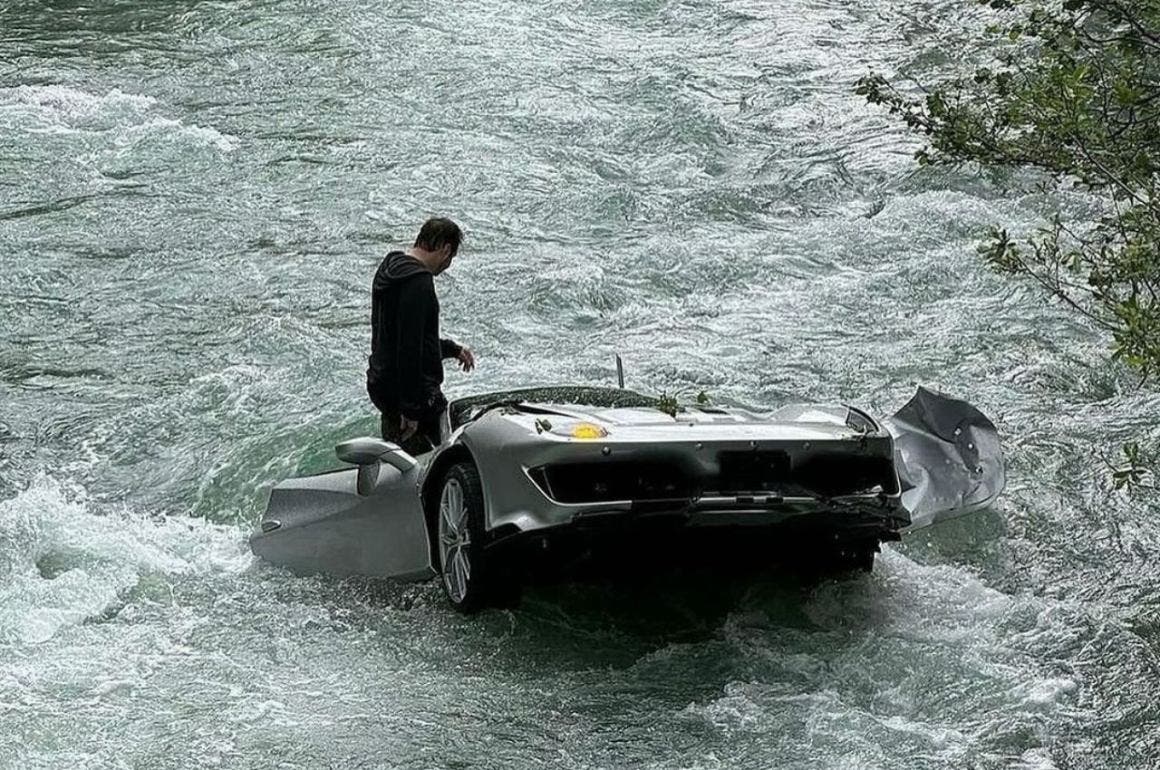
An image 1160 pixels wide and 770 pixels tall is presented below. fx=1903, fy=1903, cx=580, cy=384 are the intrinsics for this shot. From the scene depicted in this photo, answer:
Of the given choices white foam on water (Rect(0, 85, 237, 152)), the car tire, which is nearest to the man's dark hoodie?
the car tire

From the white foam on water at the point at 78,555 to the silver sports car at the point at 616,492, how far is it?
1.31m

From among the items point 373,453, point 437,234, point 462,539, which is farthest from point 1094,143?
point 373,453

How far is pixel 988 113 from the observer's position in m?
9.45

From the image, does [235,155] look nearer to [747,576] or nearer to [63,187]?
[63,187]

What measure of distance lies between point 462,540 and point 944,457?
2602mm

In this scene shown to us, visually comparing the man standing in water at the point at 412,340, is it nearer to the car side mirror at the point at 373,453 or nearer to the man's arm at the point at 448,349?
the man's arm at the point at 448,349

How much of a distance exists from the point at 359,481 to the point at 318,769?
193 cm

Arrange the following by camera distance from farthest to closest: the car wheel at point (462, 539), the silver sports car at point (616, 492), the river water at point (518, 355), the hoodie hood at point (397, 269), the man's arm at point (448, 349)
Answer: the man's arm at point (448, 349)
the hoodie hood at point (397, 269)
the car wheel at point (462, 539)
the river water at point (518, 355)
the silver sports car at point (616, 492)

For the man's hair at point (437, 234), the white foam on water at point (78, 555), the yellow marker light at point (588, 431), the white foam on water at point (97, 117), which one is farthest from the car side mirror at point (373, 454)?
the white foam on water at point (97, 117)

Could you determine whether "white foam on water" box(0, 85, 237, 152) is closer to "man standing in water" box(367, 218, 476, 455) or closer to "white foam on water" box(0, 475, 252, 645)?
"white foam on water" box(0, 475, 252, 645)

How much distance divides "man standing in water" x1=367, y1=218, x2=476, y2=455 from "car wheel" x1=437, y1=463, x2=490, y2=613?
0.73 m

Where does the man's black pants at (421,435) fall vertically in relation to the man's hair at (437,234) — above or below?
below

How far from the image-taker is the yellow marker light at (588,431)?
24.1ft

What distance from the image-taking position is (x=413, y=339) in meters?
8.49
